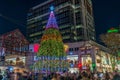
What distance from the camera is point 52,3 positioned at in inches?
3674

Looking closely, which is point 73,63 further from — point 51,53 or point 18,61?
point 51,53

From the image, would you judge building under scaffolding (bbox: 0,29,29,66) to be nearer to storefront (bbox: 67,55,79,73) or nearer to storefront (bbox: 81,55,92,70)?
storefront (bbox: 67,55,79,73)

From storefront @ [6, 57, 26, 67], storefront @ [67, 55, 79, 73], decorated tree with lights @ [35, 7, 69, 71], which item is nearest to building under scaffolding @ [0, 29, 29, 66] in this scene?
storefront @ [6, 57, 26, 67]

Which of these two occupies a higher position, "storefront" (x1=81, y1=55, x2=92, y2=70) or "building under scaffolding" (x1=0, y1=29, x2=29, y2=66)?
"building under scaffolding" (x1=0, y1=29, x2=29, y2=66)

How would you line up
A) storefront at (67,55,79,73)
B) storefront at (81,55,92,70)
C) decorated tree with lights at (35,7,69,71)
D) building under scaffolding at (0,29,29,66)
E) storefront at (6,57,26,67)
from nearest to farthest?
decorated tree with lights at (35,7,69,71) → building under scaffolding at (0,29,29,66) → storefront at (6,57,26,67) → storefront at (81,55,92,70) → storefront at (67,55,79,73)

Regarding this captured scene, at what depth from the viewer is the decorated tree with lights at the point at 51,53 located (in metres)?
26.1

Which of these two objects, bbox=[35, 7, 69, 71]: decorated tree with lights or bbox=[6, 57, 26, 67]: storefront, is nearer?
bbox=[35, 7, 69, 71]: decorated tree with lights

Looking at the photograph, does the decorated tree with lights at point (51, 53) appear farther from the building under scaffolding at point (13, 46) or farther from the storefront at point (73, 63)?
the storefront at point (73, 63)

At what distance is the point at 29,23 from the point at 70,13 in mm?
32105

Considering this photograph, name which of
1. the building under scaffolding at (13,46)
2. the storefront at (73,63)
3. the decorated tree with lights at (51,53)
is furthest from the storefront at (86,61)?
the decorated tree with lights at (51,53)

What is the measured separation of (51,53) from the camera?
2691 centimetres

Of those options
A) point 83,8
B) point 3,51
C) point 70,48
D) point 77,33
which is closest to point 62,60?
point 3,51

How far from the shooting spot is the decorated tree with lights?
1027 inches

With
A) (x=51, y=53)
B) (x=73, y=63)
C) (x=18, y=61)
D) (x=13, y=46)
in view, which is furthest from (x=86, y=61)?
(x=51, y=53)
